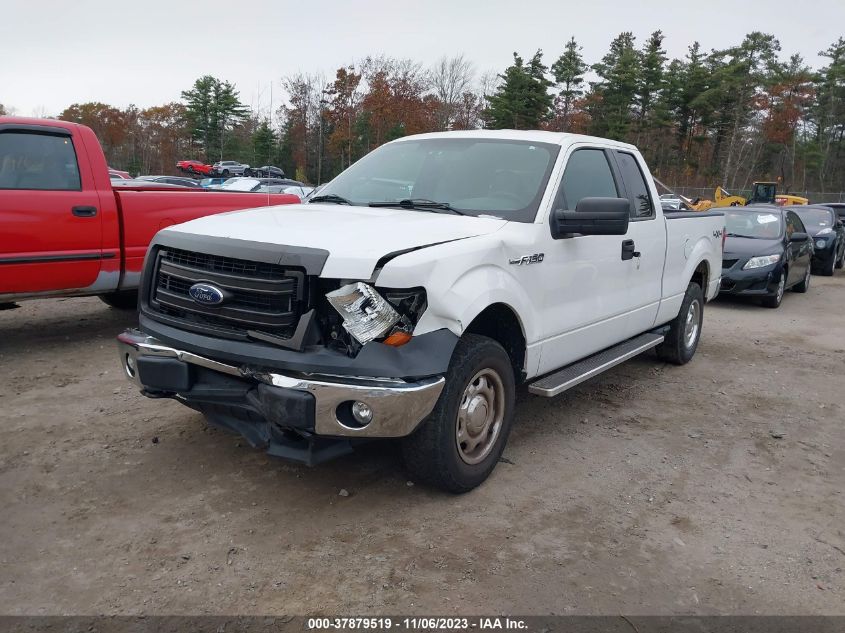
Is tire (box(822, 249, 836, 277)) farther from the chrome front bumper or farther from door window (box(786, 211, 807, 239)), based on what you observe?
the chrome front bumper

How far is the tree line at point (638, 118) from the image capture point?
52.2 m

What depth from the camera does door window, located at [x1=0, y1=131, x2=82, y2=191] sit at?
18.9 ft

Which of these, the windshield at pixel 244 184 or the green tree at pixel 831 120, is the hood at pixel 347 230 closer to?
the windshield at pixel 244 184

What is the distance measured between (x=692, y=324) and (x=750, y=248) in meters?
4.78

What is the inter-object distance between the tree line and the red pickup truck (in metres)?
42.5

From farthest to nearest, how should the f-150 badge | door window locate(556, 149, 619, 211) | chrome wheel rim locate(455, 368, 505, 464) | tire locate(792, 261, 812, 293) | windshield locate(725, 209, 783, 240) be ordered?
tire locate(792, 261, 812, 293) → windshield locate(725, 209, 783, 240) → door window locate(556, 149, 619, 211) → the f-150 badge → chrome wheel rim locate(455, 368, 505, 464)

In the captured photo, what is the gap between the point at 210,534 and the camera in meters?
3.24

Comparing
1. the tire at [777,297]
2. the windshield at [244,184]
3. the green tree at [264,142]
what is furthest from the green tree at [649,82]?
the tire at [777,297]

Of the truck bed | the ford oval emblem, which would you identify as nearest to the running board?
the ford oval emblem

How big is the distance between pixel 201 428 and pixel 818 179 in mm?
69927

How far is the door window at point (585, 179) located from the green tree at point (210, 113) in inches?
2491

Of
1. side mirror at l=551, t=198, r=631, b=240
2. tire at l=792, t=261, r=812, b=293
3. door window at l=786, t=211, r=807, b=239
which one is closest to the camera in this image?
side mirror at l=551, t=198, r=631, b=240

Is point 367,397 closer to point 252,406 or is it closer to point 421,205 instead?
point 252,406

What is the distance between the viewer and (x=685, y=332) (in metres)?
6.66
